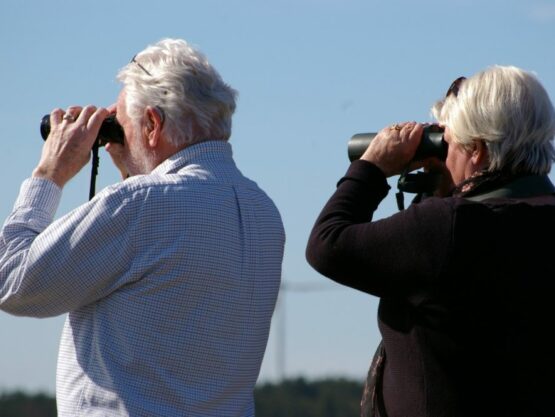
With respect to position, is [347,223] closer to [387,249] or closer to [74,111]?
[387,249]

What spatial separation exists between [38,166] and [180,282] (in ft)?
1.85

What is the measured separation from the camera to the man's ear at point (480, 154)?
13.2 ft

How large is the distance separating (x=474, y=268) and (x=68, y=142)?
1.20m

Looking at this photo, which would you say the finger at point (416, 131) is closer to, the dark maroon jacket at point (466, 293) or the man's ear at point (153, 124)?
the dark maroon jacket at point (466, 293)

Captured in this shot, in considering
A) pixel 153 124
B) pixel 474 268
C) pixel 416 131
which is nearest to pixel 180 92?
pixel 153 124

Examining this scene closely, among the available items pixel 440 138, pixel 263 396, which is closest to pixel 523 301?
pixel 440 138

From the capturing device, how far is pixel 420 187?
4.23m

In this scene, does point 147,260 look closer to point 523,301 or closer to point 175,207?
point 175,207

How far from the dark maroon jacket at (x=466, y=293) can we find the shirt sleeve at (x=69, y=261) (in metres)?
0.56

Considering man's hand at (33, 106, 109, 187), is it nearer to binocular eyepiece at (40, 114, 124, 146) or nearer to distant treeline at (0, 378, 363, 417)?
binocular eyepiece at (40, 114, 124, 146)

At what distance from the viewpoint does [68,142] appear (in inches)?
166

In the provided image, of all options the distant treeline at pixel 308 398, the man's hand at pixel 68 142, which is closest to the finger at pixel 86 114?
the man's hand at pixel 68 142

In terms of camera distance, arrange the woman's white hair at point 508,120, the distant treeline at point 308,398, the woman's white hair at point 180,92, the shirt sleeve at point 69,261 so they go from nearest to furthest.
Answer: the shirt sleeve at point 69,261 < the woman's white hair at point 508,120 < the woman's white hair at point 180,92 < the distant treeline at point 308,398

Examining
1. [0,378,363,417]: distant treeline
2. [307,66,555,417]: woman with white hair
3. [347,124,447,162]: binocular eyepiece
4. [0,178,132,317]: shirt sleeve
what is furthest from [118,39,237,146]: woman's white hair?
[0,378,363,417]: distant treeline
